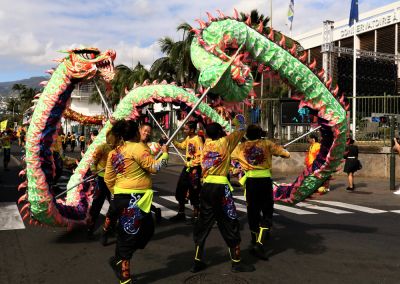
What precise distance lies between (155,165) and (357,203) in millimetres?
7622

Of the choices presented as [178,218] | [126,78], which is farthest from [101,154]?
[126,78]

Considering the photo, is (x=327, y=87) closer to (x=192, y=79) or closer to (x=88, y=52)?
(x=88, y=52)

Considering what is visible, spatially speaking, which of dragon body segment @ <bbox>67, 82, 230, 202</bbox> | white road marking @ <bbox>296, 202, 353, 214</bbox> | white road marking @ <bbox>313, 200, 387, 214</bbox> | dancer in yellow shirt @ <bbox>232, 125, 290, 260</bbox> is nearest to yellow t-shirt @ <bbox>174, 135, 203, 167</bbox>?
dragon body segment @ <bbox>67, 82, 230, 202</bbox>

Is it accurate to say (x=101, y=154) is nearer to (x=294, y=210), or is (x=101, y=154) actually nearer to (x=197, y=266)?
(x=197, y=266)

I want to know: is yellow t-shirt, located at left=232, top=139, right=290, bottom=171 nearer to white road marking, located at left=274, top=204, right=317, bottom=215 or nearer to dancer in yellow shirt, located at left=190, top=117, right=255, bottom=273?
dancer in yellow shirt, located at left=190, top=117, right=255, bottom=273

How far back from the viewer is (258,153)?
5.43 meters

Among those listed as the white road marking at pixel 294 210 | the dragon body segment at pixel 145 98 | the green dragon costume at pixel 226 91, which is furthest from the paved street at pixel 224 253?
the dragon body segment at pixel 145 98

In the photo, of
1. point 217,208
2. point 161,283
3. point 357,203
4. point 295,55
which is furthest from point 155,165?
point 357,203

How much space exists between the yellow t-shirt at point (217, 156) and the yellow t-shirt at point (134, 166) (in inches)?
25.8

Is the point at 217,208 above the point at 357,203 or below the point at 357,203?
above

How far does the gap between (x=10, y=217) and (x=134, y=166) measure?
458cm

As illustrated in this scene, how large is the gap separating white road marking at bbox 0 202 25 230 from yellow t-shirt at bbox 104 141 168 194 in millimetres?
3511

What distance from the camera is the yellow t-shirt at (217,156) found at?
15.1 ft

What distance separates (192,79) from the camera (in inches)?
985
